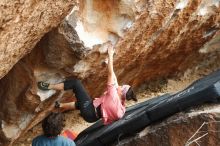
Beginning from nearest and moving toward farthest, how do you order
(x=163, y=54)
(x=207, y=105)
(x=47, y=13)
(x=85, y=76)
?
1. (x=47, y=13)
2. (x=207, y=105)
3. (x=85, y=76)
4. (x=163, y=54)

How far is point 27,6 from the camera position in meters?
4.04

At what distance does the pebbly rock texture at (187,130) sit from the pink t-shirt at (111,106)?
0.40 meters

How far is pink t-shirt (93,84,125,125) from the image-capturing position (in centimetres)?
503

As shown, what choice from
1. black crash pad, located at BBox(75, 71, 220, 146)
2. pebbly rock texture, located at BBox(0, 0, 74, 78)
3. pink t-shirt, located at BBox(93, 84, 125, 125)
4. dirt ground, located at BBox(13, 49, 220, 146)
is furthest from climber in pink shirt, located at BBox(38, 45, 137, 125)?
dirt ground, located at BBox(13, 49, 220, 146)

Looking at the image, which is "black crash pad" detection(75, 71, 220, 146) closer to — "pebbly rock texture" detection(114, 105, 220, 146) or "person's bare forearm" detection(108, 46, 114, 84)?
"pebbly rock texture" detection(114, 105, 220, 146)

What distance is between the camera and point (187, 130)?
14.6 ft

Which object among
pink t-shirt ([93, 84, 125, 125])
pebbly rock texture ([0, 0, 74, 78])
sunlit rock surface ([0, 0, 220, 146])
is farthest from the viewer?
pink t-shirt ([93, 84, 125, 125])

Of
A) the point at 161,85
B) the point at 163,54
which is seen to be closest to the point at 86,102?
the point at 163,54

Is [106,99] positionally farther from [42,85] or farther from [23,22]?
[23,22]

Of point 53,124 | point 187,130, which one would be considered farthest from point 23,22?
point 187,130

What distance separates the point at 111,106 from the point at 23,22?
4.23 ft

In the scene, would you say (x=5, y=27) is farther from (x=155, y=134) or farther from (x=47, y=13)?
(x=155, y=134)

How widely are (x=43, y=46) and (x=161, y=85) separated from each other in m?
2.87

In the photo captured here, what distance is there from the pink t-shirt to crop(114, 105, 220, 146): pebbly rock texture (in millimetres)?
400
